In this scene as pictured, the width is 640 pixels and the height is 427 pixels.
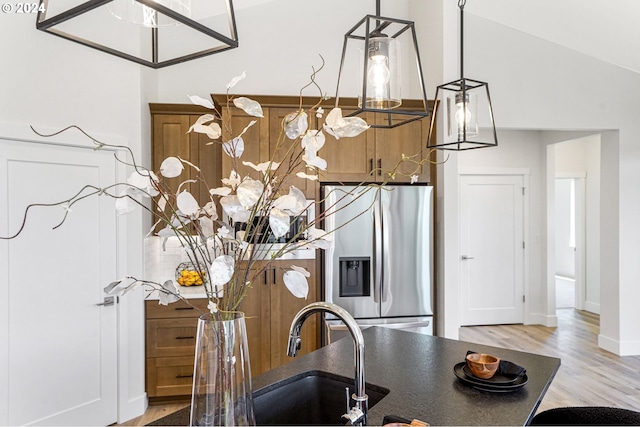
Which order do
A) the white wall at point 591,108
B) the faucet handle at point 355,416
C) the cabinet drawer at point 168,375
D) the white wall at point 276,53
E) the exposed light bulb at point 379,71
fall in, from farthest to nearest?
the white wall at point 591,108 → the white wall at point 276,53 → the cabinet drawer at point 168,375 → the exposed light bulb at point 379,71 → the faucet handle at point 355,416

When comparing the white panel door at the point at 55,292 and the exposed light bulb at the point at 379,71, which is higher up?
the exposed light bulb at the point at 379,71

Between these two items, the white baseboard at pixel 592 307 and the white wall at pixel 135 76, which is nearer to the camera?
the white wall at pixel 135 76

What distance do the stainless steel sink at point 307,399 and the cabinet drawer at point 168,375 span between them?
1972mm

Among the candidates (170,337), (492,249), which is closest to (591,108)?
(492,249)

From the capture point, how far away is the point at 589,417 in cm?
142

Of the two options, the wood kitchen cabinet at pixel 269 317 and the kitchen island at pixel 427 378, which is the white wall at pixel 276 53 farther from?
the kitchen island at pixel 427 378

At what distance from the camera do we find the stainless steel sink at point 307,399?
1482 millimetres

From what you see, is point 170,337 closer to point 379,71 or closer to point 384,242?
point 384,242

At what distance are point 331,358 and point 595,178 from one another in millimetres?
6022

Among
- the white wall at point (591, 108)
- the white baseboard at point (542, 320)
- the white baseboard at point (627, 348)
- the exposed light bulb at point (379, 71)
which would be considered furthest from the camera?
the white baseboard at point (542, 320)

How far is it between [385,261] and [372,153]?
3.05 feet

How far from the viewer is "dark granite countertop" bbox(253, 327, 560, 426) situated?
1314 mm

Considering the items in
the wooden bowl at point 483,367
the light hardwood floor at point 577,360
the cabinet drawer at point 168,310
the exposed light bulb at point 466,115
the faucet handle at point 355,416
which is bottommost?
the light hardwood floor at point 577,360

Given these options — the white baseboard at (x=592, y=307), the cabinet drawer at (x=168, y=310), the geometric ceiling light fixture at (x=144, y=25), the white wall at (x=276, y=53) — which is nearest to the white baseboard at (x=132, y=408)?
the cabinet drawer at (x=168, y=310)
